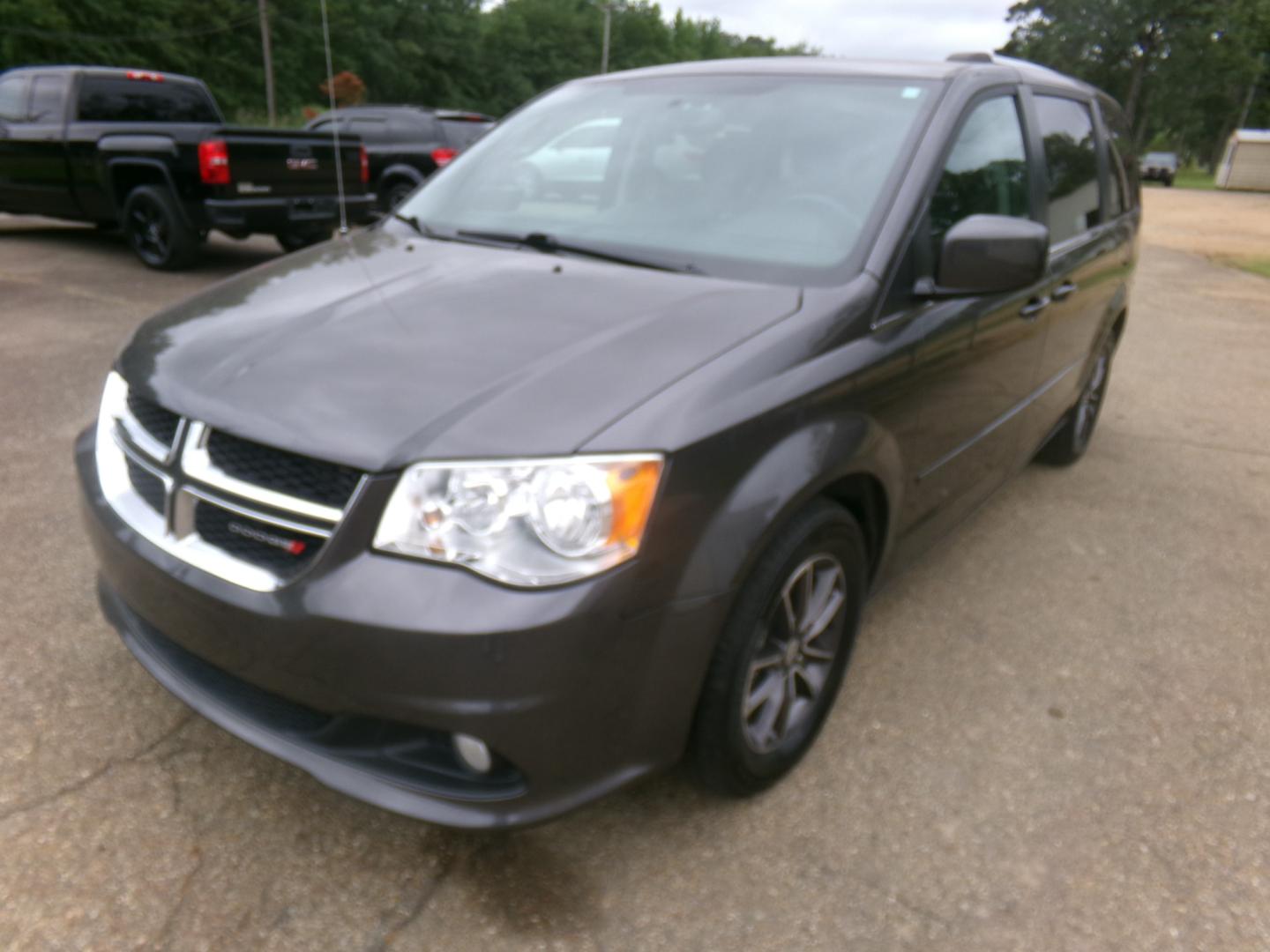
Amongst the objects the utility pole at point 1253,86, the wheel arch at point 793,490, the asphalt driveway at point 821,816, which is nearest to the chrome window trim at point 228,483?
the wheel arch at point 793,490

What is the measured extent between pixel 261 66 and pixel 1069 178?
4326 centimetres

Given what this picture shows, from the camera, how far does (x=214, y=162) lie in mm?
8102

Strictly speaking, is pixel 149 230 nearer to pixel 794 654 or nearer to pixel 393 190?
pixel 393 190

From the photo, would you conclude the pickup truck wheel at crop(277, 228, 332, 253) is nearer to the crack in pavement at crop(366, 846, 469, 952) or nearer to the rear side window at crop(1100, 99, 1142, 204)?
the rear side window at crop(1100, 99, 1142, 204)

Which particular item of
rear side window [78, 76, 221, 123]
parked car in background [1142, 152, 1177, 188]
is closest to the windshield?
rear side window [78, 76, 221, 123]

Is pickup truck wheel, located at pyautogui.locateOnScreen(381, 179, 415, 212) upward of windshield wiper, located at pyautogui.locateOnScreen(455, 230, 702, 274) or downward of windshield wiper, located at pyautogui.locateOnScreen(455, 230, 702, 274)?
downward

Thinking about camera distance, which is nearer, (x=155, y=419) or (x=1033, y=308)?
(x=155, y=419)

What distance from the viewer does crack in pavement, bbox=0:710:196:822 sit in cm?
219

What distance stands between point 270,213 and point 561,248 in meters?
6.71

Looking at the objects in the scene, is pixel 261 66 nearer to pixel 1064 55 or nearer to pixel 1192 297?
pixel 1192 297

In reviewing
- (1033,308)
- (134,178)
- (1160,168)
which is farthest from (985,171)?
(1160,168)

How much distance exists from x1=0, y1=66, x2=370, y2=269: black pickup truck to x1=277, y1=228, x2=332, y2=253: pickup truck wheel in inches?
1.0

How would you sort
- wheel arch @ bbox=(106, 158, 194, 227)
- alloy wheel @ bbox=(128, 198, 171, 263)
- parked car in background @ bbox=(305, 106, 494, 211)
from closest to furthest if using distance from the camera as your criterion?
wheel arch @ bbox=(106, 158, 194, 227)
alloy wheel @ bbox=(128, 198, 171, 263)
parked car in background @ bbox=(305, 106, 494, 211)

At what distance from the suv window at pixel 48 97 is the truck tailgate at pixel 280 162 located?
213 centimetres
